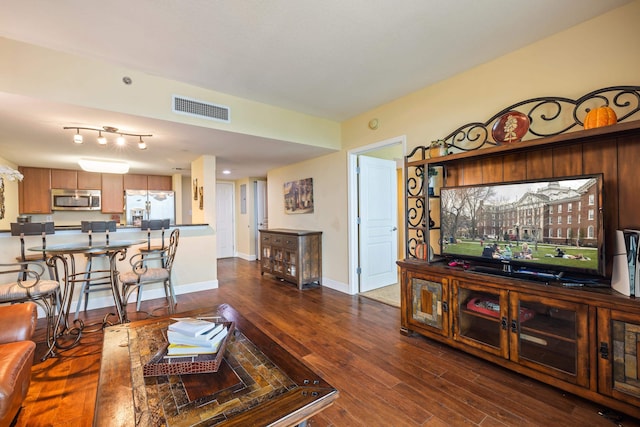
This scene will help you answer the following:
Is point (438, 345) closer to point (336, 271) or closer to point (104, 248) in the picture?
point (336, 271)

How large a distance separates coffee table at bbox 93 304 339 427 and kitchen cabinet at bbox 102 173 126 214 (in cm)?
585

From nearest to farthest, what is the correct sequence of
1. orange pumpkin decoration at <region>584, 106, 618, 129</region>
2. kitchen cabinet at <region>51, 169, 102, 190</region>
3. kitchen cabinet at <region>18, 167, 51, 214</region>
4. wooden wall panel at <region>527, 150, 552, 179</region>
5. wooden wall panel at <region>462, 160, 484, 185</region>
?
orange pumpkin decoration at <region>584, 106, 618, 129</region>
wooden wall panel at <region>527, 150, 552, 179</region>
wooden wall panel at <region>462, 160, 484, 185</region>
kitchen cabinet at <region>18, 167, 51, 214</region>
kitchen cabinet at <region>51, 169, 102, 190</region>

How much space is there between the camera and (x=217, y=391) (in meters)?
1.13

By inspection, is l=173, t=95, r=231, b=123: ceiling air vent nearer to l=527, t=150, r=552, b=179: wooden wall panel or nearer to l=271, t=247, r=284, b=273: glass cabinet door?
l=271, t=247, r=284, b=273: glass cabinet door

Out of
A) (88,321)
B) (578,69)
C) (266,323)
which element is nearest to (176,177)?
(88,321)

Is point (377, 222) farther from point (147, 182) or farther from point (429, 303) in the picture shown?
point (147, 182)

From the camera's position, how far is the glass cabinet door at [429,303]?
7.89 feet

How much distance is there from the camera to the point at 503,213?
222 cm

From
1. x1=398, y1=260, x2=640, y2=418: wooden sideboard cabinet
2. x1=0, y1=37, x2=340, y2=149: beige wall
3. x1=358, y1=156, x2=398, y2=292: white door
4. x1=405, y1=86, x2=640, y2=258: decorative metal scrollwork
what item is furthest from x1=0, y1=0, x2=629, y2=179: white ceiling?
x1=398, y1=260, x2=640, y2=418: wooden sideboard cabinet

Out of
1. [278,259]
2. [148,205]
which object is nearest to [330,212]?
[278,259]

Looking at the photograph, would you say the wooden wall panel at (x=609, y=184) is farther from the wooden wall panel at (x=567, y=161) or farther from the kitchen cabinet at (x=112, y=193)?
the kitchen cabinet at (x=112, y=193)

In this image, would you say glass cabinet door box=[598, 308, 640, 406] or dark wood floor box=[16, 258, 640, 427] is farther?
dark wood floor box=[16, 258, 640, 427]

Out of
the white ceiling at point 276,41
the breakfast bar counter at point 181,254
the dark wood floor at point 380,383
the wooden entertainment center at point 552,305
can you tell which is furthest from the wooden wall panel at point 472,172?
the breakfast bar counter at point 181,254

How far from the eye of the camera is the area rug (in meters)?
3.73
